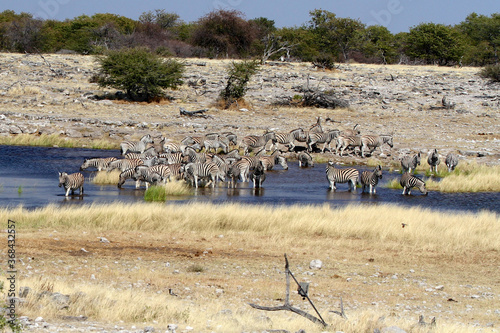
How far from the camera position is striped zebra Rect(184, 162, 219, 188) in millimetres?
20406

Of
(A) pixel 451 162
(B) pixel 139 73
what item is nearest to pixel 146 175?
(A) pixel 451 162

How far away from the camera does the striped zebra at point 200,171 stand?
803 inches

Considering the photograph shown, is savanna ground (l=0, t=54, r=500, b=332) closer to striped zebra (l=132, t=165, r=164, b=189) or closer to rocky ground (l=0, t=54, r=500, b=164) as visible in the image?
striped zebra (l=132, t=165, r=164, b=189)

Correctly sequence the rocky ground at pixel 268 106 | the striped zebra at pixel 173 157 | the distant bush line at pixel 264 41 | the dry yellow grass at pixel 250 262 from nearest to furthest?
the dry yellow grass at pixel 250 262, the striped zebra at pixel 173 157, the rocky ground at pixel 268 106, the distant bush line at pixel 264 41

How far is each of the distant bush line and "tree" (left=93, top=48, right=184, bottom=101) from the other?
45.2 ft

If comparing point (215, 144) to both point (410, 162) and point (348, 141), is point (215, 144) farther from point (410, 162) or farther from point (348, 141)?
point (410, 162)

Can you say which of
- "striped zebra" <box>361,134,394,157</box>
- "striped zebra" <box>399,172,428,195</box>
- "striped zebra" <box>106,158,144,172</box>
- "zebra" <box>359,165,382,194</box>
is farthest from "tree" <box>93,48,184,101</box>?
"striped zebra" <box>399,172,428,195</box>

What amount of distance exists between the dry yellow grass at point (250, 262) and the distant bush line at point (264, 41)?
38.6 meters

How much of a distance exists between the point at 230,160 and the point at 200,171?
210 centimetres

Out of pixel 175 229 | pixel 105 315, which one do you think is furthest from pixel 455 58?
pixel 105 315

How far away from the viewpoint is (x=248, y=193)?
65.0 ft

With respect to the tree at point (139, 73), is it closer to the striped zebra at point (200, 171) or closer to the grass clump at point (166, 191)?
the striped zebra at point (200, 171)

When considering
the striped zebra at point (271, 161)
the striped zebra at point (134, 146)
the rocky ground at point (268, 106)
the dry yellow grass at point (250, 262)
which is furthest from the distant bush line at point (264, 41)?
the dry yellow grass at point (250, 262)

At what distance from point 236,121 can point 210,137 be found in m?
5.44
